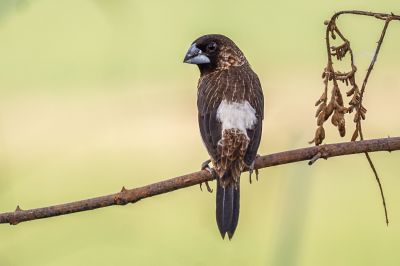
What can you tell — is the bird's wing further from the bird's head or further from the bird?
the bird's head

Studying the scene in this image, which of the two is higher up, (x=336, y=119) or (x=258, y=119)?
(x=336, y=119)

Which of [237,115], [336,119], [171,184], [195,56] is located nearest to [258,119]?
[237,115]

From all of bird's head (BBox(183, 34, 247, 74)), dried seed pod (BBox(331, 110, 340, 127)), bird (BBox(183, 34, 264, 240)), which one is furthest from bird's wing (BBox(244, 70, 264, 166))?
dried seed pod (BBox(331, 110, 340, 127))

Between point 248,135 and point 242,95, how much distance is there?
0.27m

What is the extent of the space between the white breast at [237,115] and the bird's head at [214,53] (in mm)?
488

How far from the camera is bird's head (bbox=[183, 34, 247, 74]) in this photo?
334 centimetres

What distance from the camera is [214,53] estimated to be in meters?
3.39

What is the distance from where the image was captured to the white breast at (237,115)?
2.73 meters

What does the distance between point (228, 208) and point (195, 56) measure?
1024 mm

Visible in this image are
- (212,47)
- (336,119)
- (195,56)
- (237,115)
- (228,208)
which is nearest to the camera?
(336,119)

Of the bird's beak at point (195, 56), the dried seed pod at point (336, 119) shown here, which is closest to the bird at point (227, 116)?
the bird's beak at point (195, 56)

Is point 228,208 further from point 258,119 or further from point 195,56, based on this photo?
point 195,56

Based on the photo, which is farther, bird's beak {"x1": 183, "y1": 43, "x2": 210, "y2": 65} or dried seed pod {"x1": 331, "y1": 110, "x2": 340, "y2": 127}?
bird's beak {"x1": 183, "y1": 43, "x2": 210, "y2": 65}

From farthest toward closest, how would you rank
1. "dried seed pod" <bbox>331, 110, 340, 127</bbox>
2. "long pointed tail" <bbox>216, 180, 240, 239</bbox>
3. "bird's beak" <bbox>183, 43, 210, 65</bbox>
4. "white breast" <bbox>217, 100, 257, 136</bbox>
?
"bird's beak" <bbox>183, 43, 210, 65</bbox>, "white breast" <bbox>217, 100, 257, 136</bbox>, "long pointed tail" <bbox>216, 180, 240, 239</bbox>, "dried seed pod" <bbox>331, 110, 340, 127</bbox>
